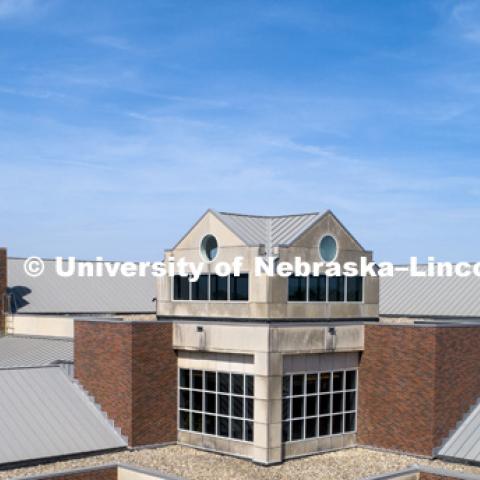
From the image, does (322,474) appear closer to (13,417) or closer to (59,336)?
(13,417)

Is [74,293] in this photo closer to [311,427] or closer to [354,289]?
[354,289]

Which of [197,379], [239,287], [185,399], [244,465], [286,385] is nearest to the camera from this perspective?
[244,465]

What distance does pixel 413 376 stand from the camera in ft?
112

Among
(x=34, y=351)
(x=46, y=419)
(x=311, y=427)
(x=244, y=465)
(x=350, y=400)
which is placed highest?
(x=34, y=351)

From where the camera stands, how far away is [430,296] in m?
54.2

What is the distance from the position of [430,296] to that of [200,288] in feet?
77.8

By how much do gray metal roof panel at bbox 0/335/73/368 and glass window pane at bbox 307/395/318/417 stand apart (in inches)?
543

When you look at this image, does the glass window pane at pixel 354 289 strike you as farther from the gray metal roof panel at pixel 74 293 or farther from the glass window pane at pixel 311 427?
the gray metal roof panel at pixel 74 293

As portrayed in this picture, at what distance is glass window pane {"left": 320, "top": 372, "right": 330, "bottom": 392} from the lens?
115 ft

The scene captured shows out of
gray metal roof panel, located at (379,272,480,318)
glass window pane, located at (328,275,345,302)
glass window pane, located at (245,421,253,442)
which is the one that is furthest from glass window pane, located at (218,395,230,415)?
gray metal roof panel, located at (379,272,480,318)

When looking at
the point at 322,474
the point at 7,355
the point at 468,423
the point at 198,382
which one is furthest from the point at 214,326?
the point at 7,355

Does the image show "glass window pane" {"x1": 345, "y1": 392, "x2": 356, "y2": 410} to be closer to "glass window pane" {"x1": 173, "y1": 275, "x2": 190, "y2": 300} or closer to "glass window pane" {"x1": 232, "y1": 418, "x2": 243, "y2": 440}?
"glass window pane" {"x1": 232, "y1": 418, "x2": 243, "y2": 440}

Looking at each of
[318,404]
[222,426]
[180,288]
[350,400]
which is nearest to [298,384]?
[318,404]

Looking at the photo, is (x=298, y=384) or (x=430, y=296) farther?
(x=430, y=296)
